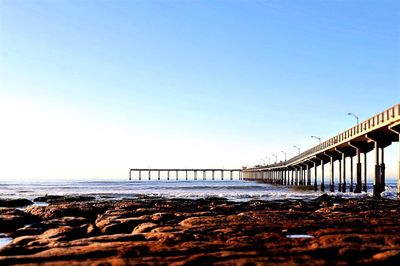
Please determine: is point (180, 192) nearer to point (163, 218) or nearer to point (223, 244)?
point (163, 218)

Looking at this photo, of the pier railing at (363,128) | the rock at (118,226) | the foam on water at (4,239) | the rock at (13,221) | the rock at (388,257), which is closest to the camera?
the rock at (388,257)

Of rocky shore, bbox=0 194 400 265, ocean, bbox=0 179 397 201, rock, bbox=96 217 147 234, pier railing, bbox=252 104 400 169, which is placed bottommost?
ocean, bbox=0 179 397 201

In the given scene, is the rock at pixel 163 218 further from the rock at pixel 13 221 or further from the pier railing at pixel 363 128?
the pier railing at pixel 363 128

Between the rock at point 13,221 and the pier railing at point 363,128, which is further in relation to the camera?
the pier railing at point 363,128

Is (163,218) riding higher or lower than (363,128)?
lower

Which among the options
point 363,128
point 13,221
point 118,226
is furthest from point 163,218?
point 363,128

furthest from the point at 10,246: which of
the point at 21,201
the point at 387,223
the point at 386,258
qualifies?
the point at 21,201

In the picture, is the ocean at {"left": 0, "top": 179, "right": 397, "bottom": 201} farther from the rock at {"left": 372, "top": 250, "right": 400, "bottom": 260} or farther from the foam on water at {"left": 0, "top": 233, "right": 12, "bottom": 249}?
the rock at {"left": 372, "top": 250, "right": 400, "bottom": 260}

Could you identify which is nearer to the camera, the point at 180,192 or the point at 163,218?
the point at 163,218

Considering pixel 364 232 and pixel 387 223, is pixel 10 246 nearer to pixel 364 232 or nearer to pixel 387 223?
pixel 364 232

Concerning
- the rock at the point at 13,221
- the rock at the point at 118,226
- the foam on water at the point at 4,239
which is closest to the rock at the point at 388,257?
the rock at the point at 118,226

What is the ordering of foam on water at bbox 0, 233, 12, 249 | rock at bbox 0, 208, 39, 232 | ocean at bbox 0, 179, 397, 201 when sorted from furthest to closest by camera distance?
ocean at bbox 0, 179, 397, 201 → rock at bbox 0, 208, 39, 232 → foam on water at bbox 0, 233, 12, 249

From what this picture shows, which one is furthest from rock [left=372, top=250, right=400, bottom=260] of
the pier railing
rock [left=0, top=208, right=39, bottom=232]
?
the pier railing

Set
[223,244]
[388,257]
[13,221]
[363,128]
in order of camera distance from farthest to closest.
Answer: [363,128] < [13,221] < [223,244] < [388,257]
